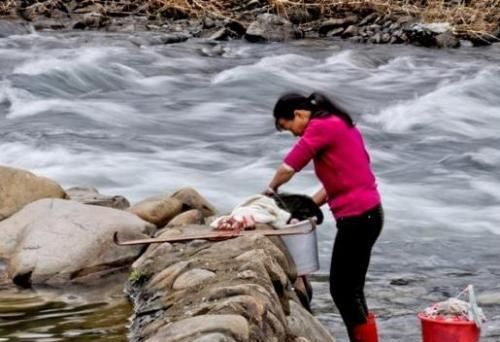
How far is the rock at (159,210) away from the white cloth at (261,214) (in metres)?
2.10

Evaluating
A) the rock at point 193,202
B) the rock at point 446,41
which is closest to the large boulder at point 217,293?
the rock at point 193,202

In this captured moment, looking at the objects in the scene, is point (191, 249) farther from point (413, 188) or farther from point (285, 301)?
point (413, 188)

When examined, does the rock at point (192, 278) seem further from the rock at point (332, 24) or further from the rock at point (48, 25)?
the rock at point (332, 24)

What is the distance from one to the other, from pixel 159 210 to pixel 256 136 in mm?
5637

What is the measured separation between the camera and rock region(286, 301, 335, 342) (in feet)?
18.2

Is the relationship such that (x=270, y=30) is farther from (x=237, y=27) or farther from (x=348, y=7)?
(x=348, y=7)

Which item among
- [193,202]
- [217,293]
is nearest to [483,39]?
[193,202]

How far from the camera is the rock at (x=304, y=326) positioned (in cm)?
556

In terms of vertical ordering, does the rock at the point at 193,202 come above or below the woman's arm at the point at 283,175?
below

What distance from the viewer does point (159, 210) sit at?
8.61m

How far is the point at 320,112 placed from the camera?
5703 millimetres

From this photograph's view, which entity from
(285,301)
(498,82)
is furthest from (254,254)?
(498,82)

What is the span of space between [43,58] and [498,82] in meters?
7.39

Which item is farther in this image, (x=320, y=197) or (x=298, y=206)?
(x=298, y=206)
